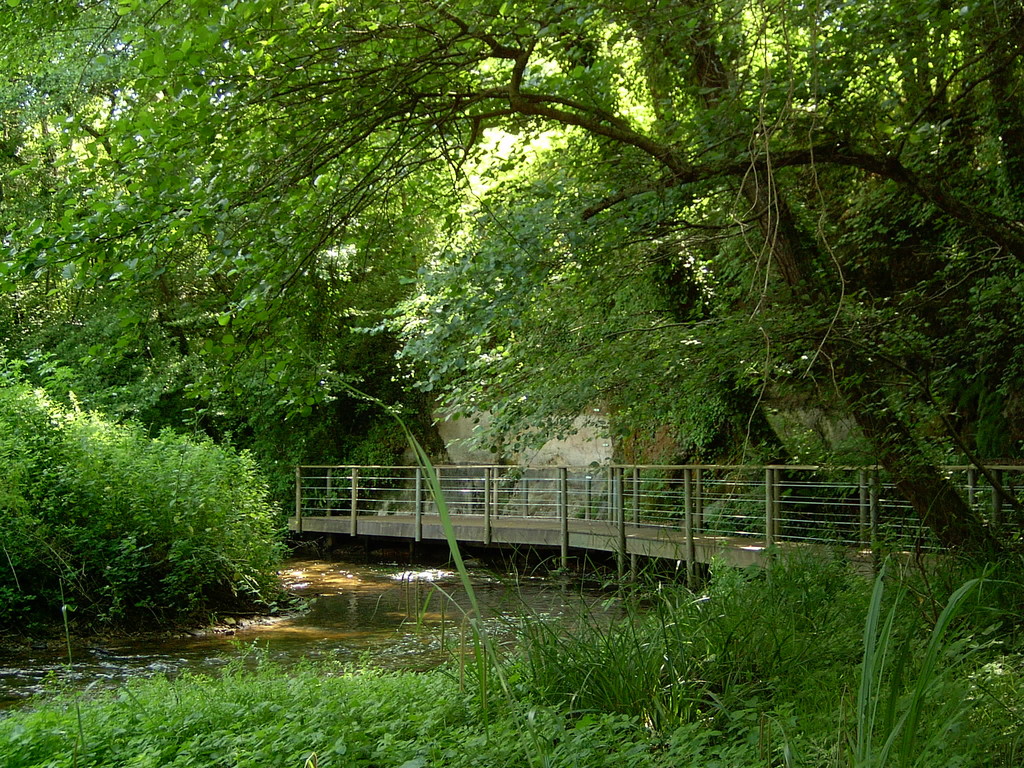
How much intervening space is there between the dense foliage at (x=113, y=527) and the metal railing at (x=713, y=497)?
2.86 metres

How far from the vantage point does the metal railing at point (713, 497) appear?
6945 mm

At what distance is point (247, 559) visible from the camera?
37.4 ft

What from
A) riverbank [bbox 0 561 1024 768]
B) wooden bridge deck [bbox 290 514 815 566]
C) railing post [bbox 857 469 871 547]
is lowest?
wooden bridge deck [bbox 290 514 815 566]

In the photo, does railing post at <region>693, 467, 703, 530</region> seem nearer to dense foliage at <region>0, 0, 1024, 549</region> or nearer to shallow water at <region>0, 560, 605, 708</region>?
shallow water at <region>0, 560, 605, 708</region>

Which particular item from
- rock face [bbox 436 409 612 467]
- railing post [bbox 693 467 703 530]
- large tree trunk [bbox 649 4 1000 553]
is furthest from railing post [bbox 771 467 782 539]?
rock face [bbox 436 409 612 467]

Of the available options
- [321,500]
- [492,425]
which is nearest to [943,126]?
[492,425]

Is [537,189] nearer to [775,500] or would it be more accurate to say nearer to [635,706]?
[635,706]

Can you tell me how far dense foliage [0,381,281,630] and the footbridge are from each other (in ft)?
9.34

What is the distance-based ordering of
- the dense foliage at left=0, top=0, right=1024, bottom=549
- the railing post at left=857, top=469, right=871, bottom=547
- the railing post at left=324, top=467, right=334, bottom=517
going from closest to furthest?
1. the dense foliage at left=0, top=0, right=1024, bottom=549
2. the railing post at left=857, top=469, right=871, bottom=547
3. the railing post at left=324, top=467, right=334, bottom=517

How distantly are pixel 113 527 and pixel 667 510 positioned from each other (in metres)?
7.12

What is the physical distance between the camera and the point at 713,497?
37.7 ft

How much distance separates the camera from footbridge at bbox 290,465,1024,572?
6.96m

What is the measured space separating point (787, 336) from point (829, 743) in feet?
9.95

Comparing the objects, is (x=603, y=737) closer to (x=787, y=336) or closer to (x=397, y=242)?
(x=787, y=336)
